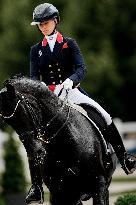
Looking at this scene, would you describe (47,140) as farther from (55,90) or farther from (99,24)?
(99,24)

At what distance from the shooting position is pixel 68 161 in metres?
9.60

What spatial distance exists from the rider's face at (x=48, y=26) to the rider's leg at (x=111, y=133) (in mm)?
754

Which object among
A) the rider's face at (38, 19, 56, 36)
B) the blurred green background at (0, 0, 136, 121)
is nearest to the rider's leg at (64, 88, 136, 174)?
the rider's face at (38, 19, 56, 36)

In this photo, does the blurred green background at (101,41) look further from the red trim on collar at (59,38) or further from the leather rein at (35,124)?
the leather rein at (35,124)

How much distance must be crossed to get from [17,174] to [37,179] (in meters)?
8.42

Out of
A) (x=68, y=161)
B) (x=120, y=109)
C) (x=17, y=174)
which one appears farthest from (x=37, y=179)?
(x=120, y=109)

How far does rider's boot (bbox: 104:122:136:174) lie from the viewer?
10.7 metres

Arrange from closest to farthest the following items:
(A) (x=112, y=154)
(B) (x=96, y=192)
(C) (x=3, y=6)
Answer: (B) (x=96, y=192) < (A) (x=112, y=154) < (C) (x=3, y=6)

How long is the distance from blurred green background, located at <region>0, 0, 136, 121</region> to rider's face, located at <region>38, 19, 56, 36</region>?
36.7 metres

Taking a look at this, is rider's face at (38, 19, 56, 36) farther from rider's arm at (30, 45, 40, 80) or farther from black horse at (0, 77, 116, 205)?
black horse at (0, 77, 116, 205)

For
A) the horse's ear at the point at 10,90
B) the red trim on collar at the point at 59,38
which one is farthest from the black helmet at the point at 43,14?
the horse's ear at the point at 10,90

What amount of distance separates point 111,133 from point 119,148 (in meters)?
0.25

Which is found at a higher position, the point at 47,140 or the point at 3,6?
the point at 3,6

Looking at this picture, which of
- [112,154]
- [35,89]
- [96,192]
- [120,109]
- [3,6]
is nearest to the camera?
[35,89]
